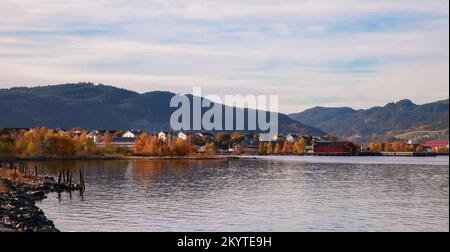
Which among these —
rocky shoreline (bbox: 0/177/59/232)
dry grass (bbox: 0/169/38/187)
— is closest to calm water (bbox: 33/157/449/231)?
rocky shoreline (bbox: 0/177/59/232)

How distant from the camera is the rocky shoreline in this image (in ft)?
96.5

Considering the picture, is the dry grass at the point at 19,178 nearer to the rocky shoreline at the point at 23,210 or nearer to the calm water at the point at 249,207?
the rocky shoreline at the point at 23,210

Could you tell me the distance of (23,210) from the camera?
117ft

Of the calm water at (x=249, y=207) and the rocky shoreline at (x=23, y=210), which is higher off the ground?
the rocky shoreline at (x=23, y=210)

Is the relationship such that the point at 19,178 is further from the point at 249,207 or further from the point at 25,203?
the point at 249,207

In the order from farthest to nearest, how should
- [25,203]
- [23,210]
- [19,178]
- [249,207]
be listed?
[19,178]
[249,207]
[25,203]
[23,210]

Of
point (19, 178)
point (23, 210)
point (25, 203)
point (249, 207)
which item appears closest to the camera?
point (23, 210)

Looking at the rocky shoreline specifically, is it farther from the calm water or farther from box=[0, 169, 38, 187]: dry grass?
box=[0, 169, 38, 187]: dry grass

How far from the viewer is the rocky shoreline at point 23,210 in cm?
2941

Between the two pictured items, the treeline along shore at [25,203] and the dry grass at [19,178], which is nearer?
the treeline along shore at [25,203]

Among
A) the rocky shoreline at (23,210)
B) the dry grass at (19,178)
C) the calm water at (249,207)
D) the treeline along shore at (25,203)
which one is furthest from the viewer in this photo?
the dry grass at (19,178)

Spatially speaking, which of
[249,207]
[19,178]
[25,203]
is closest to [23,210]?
[25,203]

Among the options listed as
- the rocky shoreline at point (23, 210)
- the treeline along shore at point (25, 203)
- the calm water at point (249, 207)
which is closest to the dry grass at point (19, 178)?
the treeline along shore at point (25, 203)
